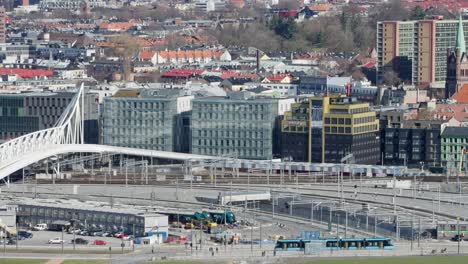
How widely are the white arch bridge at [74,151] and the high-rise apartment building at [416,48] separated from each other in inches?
1279

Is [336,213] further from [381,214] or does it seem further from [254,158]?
[254,158]

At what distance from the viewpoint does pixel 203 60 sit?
132875 millimetres

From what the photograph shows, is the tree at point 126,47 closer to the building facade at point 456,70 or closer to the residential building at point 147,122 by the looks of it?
the building facade at point 456,70

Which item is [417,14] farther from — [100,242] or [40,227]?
[100,242]

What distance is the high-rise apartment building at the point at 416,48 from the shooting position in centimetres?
11669

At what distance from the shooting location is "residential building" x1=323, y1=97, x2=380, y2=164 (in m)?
83.6

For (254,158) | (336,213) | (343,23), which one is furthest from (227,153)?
(343,23)

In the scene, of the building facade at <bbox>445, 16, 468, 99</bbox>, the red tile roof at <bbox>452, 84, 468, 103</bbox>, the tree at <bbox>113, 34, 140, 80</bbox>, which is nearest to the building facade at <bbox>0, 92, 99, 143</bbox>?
the red tile roof at <bbox>452, 84, 468, 103</bbox>

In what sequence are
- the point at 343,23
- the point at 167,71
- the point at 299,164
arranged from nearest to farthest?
the point at 299,164
the point at 167,71
the point at 343,23

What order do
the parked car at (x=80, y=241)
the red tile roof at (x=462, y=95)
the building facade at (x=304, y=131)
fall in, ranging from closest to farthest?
the parked car at (x=80, y=241)
the building facade at (x=304, y=131)
the red tile roof at (x=462, y=95)

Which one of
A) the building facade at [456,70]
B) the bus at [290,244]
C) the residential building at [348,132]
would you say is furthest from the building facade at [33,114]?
the bus at [290,244]

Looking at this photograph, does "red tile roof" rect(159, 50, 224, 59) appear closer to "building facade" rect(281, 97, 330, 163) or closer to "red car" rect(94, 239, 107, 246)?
"building facade" rect(281, 97, 330, 163)

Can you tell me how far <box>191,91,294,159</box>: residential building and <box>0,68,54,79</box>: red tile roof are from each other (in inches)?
1185

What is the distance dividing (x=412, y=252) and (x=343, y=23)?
8611cm
